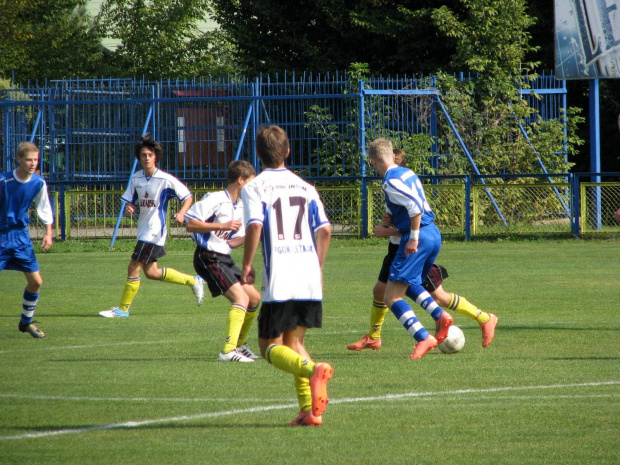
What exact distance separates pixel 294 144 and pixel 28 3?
1872 centimetres

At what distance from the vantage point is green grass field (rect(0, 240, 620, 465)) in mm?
5027

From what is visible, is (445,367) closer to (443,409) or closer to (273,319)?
(443,409)

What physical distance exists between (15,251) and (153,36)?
3251 centimetres

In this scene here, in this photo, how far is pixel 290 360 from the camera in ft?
18.3

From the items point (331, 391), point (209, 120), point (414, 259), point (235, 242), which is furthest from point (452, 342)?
Result: point (209, 120)

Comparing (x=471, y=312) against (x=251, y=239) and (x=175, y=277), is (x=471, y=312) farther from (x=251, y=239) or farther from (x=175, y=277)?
(x=175, y=277)

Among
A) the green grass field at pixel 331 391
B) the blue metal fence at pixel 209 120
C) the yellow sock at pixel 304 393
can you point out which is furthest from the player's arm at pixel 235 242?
the blue metal fence at pixel 209 120

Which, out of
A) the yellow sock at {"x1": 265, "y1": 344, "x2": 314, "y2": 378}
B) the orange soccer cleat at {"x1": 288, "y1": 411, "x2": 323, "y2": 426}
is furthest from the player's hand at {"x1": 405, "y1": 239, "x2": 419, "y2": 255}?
the orange soccer cleat at {"x1": 288, "y1": 411, "x2": 323, "y2": 426}

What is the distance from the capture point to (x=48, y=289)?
46.4 ft

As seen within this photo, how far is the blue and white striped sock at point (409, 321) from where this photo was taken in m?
7.94

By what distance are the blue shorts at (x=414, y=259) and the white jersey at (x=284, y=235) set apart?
2395 millimetres

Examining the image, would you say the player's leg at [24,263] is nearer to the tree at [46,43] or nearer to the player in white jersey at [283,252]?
the player in white jersey at [283,252]

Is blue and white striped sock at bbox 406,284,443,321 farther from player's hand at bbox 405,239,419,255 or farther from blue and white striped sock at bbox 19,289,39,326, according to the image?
blue and white striped sock at bbox 19,289,39,326

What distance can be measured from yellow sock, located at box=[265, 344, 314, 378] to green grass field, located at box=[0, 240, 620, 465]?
0.35 metres
